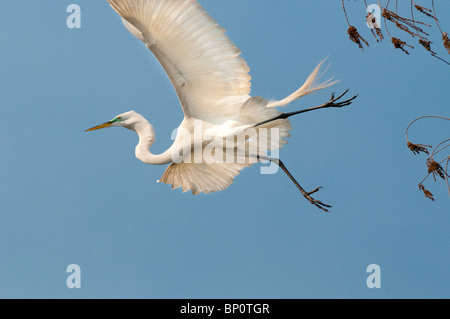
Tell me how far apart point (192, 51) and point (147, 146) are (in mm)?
1388

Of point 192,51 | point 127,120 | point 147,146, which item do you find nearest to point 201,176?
point 147,146

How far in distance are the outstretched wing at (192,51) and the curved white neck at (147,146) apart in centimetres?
65

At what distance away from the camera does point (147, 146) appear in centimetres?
656

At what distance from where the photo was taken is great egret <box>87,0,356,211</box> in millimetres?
5480

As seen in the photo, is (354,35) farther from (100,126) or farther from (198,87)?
(100,126)

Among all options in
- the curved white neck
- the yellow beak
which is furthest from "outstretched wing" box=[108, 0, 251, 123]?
the yellow beak

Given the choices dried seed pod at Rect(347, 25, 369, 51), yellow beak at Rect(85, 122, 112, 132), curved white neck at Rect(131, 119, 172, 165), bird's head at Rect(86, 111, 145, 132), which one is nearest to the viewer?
dried seed pod at Rect(347, 25, 369, 51)

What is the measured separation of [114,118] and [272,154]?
1.80 metres

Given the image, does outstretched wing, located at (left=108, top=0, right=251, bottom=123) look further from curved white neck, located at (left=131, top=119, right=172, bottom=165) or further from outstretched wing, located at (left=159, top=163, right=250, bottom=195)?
outstretched wing, located at (left=159, top=163, right=250, bottom=195)

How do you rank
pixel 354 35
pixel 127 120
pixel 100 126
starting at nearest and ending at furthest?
pixel 354 35
pixel 127 120
pixel 100 126

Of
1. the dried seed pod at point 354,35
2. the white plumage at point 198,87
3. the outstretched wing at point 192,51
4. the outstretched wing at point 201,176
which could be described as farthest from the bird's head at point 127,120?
the dried seed pod at point 354,35

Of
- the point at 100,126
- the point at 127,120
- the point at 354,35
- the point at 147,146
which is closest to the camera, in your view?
the point at 354,35

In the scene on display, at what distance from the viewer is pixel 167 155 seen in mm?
6469

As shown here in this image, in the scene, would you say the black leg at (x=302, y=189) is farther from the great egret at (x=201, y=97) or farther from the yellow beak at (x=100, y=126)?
the yellow beak at (x=100, y=126)
